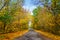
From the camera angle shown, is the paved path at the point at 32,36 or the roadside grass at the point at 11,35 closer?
the roadside grass at the point at 11,35

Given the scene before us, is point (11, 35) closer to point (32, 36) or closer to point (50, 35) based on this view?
point (32, 36)

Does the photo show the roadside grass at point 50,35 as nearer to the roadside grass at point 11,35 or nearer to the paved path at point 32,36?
the paved path at point 32,36

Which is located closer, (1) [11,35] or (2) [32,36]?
(1) [11,35]

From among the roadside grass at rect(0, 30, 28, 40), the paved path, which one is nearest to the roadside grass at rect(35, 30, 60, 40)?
the paved path

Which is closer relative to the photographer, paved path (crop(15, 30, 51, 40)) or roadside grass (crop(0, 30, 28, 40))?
roadside grass (crop(0, 30, 28, 40))

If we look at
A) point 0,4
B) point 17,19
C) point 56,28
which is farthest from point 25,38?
point 0,4

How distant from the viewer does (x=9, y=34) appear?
415cm

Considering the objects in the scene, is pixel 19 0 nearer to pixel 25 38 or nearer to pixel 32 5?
pixel 32 5

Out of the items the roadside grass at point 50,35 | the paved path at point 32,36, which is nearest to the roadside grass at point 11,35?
the paved path at point 32,36

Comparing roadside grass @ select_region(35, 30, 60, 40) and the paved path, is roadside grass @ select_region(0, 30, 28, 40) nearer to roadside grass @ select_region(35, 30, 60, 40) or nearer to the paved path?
the paved path

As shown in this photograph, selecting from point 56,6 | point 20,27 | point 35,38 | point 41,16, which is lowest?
point 35,38

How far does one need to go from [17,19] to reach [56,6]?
1065 millimetres

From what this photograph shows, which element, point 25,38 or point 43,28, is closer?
→ point 25,38

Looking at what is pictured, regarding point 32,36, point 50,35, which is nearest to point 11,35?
point 32,36
